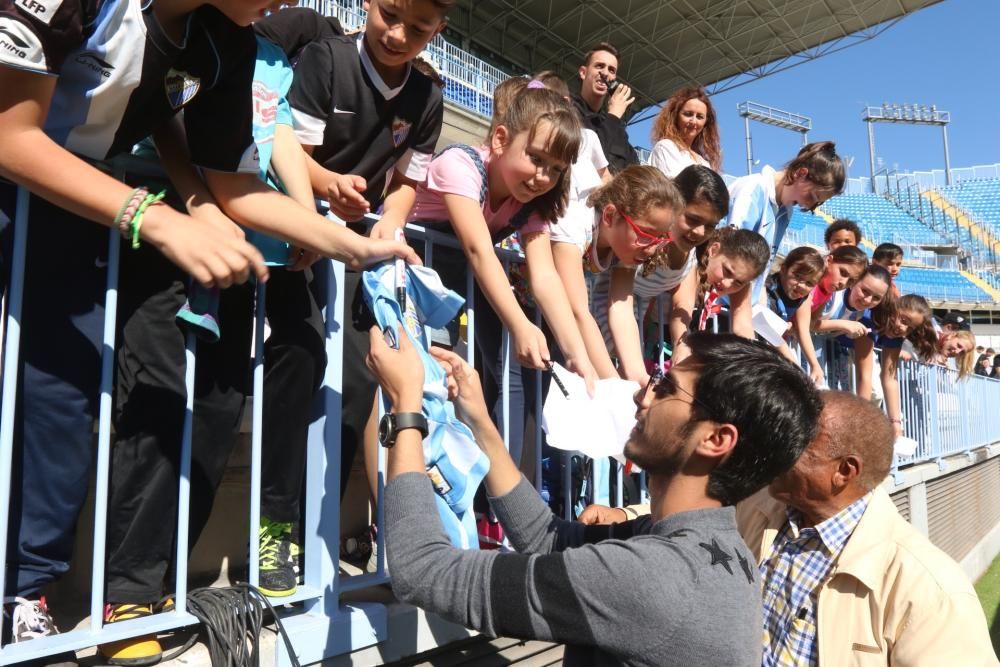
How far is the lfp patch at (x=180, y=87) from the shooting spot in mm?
1488

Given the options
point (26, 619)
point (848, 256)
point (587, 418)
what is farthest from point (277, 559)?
point (848, 256)

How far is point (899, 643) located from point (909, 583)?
17 cm

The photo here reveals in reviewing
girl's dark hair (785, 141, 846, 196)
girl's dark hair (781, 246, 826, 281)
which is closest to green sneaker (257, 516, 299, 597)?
girl's dark hair (785, 141, 846, 196)

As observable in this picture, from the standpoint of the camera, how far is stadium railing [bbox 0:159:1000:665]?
1.38 m

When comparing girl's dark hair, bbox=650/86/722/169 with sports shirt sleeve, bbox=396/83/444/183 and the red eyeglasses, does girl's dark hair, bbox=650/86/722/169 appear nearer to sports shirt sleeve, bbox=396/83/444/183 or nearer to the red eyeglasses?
the red eyeglasses

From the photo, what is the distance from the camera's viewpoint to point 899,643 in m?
2.08

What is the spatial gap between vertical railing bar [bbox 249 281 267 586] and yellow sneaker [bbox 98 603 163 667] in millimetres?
246

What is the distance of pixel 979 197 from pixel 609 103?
45214 mm

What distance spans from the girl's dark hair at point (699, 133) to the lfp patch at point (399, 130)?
2.16m

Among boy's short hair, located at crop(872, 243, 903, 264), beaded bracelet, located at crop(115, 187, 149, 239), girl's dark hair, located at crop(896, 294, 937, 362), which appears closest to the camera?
beaded bracelet, located at crop(115, 187, 149, 239)

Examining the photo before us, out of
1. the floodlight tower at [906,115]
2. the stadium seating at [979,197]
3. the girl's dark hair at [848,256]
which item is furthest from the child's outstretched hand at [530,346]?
the floodlight tower at [906,115]

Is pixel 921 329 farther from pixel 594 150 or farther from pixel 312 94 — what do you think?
pixel 312 94

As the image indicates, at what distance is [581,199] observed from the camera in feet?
10.0

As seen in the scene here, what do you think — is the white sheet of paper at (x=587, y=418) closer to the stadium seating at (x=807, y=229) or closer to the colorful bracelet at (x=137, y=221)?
the colorful bracelet at (x=137, y=221)
